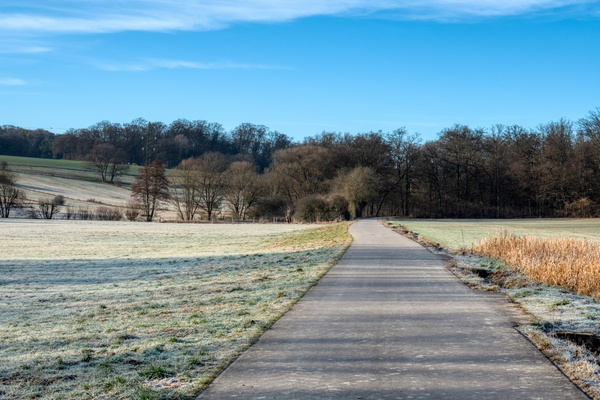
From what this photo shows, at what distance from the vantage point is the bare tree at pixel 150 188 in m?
81.9

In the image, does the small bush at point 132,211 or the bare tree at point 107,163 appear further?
the bare tree at point 107,163

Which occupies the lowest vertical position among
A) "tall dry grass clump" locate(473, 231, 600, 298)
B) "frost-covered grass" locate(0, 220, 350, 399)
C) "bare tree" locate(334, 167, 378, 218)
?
"frost-covered grass" locate(0, 220, 350, 399)

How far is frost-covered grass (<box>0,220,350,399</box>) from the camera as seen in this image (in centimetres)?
634

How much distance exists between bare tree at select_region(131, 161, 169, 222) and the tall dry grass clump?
64.9 metres

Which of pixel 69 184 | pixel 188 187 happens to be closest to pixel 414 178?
pixel 188 187

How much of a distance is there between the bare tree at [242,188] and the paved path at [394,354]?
64.6 metres

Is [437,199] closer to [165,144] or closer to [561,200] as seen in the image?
[561,200]

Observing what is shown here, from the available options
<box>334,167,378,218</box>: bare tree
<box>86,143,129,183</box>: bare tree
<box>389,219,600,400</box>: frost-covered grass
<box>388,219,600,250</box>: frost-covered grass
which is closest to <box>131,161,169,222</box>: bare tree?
<box>334,167,378,218</box>: bare tree

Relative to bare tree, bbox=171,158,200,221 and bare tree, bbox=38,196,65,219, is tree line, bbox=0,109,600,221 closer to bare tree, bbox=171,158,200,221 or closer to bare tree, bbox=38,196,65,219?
bare tree, bbox=171,158,200,221

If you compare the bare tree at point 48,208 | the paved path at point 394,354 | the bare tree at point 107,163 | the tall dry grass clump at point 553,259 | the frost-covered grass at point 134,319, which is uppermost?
the bare tree at point 107,163

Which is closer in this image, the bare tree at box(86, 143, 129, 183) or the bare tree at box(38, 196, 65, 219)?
the bare tree at box(38, 196, 65, 219)

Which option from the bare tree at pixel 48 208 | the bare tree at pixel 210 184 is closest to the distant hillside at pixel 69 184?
the bare tree at pixel 48 208

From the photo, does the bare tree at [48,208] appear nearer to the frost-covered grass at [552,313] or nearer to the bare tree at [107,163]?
the bare tree at [107,163]

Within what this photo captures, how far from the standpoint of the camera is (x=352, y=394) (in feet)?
18.2
